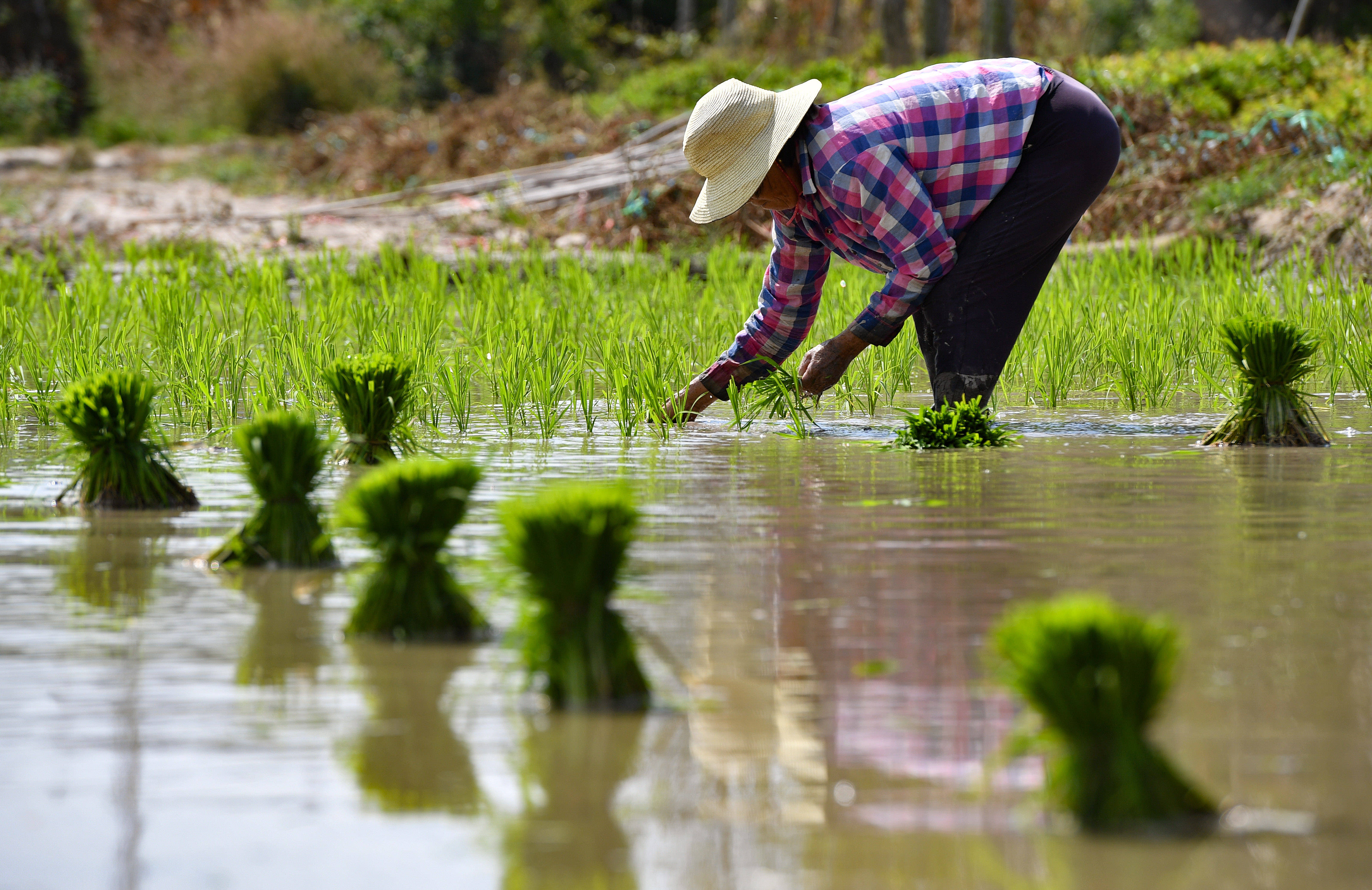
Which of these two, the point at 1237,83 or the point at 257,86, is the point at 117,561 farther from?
the point at 257,86

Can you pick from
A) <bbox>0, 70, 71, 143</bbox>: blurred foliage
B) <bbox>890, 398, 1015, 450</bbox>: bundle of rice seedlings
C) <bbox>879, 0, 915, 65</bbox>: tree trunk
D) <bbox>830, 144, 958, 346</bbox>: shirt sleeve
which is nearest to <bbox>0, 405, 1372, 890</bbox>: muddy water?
<bbox>890, 398, 1015, 450</bbox>: bundle of rice seedlings

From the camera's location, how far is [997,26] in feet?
43.0

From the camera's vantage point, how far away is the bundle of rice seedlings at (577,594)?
1.64m

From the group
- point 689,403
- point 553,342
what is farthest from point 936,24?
point 689,403

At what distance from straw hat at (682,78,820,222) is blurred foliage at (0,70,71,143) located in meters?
17.4

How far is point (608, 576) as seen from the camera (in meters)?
1.67

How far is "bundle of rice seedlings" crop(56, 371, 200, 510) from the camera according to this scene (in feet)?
9.13

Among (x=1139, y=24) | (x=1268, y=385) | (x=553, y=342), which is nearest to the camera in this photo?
(x=1268, y=385)

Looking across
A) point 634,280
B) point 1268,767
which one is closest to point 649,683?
point 1268,767

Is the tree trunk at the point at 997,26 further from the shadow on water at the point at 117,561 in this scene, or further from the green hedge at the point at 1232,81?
the shadow on water at the point at 117,561

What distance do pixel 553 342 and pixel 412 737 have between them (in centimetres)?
373

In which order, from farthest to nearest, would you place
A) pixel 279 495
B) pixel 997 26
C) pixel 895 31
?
pixel 895 31
pixel 997 26
pixel 279 495

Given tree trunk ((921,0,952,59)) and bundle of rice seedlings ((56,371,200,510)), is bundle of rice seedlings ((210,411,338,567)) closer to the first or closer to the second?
bundle of rice seedlings ((56,371,200,510))

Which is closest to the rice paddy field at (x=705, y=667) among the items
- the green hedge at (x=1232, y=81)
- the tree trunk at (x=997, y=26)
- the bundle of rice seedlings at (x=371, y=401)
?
the bundle of rice seedlings at (x=371, y=401)
